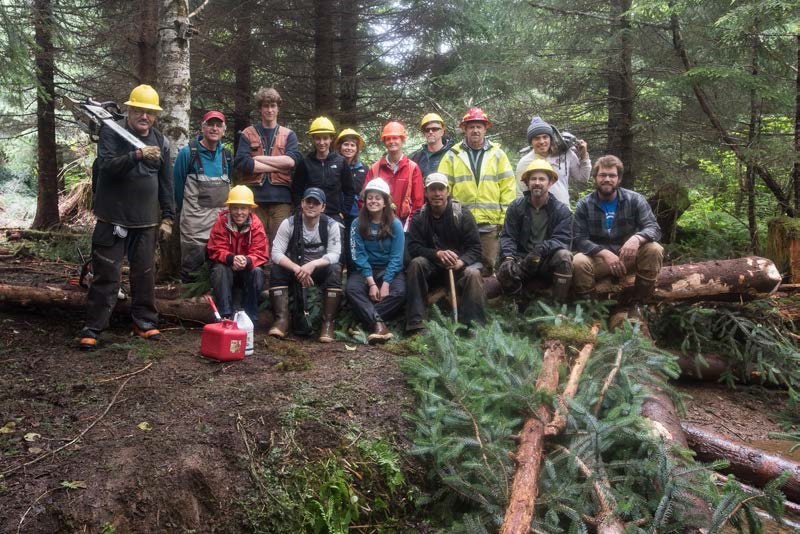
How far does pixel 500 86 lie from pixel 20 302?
28.4 feet

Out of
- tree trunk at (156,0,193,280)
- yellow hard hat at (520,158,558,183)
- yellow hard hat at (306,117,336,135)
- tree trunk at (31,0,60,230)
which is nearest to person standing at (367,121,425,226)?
yellow hard hat at (306,117,336,135)

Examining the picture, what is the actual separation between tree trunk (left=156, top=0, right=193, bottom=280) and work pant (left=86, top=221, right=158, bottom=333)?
160 centimetres

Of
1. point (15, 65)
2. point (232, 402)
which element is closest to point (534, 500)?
point (232, 402)

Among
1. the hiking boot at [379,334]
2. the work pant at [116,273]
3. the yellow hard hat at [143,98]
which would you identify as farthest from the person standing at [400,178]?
the work pant at [116,273]

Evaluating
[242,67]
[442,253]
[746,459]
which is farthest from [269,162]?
[746,459]

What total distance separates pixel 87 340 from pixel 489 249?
4.52 meters

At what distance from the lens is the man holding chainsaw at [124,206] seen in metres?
5.49

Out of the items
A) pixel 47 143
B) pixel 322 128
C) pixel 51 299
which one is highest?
pixel 47 143

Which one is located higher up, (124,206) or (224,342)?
(124,206)

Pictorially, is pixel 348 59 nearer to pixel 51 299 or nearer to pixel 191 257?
pixel 191 257

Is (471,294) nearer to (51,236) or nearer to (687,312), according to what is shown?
(687,312)

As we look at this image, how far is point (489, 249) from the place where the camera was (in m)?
7.29

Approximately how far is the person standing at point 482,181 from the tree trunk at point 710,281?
4.81 feet

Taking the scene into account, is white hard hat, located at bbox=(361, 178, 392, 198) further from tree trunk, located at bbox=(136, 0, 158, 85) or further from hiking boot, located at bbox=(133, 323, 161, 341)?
tree trunk, located at bbox=(136, 0, 158, 85)
